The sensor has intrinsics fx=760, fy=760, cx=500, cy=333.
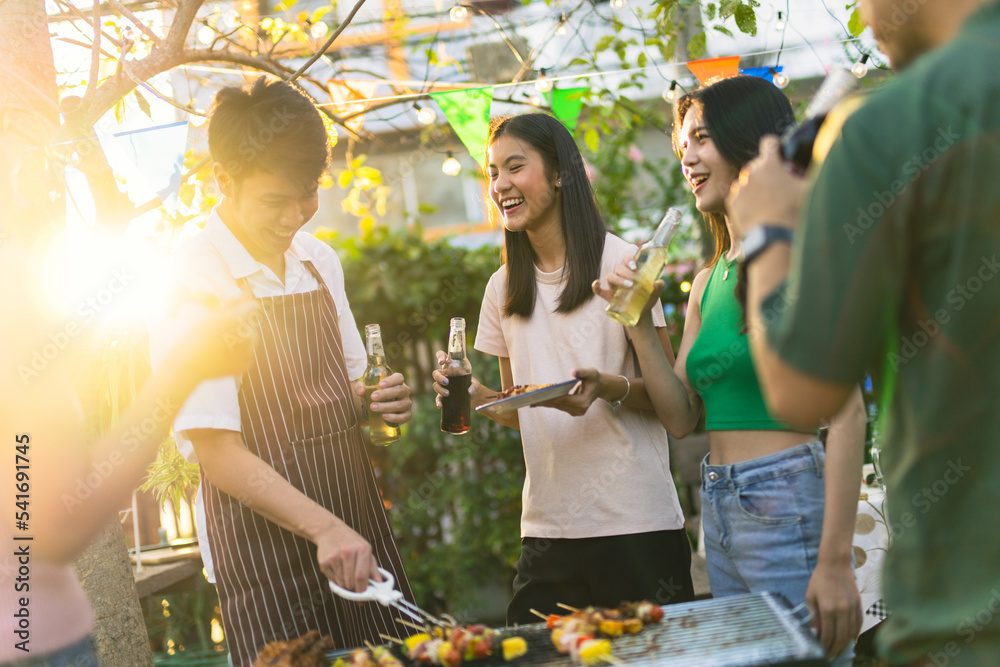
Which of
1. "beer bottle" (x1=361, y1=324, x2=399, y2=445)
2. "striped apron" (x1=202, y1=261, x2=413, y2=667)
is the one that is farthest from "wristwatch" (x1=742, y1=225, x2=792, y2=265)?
"beer bottle" (x1=361, y1=324, x2=399, y2=445)

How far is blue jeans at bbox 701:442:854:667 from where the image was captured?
1.77m

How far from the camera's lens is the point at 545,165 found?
2523mm

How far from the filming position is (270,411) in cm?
196

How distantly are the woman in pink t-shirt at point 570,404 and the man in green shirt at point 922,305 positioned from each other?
1050 millimetres

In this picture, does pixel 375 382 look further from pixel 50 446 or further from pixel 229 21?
pixel 229 21

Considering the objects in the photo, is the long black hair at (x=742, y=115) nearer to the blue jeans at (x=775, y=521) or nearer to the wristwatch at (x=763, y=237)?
the blue jeans at (x=775, y=521)

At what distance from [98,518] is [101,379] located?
2176 millimetres

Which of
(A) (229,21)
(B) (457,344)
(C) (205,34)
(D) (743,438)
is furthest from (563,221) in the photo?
(C) (205,34)

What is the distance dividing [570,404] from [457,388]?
403 mm

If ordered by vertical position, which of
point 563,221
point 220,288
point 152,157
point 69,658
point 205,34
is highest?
point 205,34

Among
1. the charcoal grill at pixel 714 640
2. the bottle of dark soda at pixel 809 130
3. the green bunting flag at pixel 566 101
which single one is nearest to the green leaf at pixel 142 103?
the green bunting flag at pixel 566 101

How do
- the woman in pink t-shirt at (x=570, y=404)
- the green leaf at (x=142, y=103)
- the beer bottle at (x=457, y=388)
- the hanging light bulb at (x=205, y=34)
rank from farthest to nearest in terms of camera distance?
the hanging light bulb at (x=205, y=34) < the green leaf at (x=142, y=103) < the beer bottle at (x=457, y=388) < the woman in pink t-shirt at (x=570, y=404)

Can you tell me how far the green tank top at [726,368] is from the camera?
6.25ft

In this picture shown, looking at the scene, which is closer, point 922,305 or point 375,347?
point 922,305
